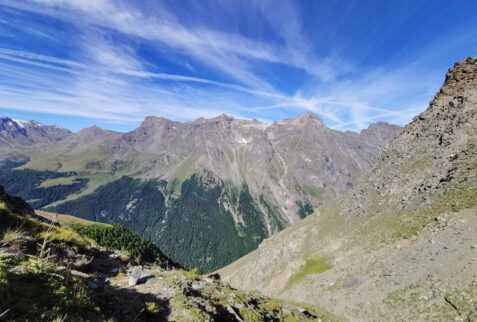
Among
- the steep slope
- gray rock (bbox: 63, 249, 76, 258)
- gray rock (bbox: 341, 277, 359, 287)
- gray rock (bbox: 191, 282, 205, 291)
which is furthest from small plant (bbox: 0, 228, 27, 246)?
gray rock (bbox: 341, 277, 359, 287)

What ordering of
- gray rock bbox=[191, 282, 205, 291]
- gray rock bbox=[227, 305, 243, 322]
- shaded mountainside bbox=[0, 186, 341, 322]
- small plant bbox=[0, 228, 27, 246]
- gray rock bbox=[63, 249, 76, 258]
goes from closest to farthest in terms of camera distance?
shaded mountainside bbox=[0, 186, 341, 322] < small plant bbox=[0, 228, 27, 246] < gray rock bbox=[227, 305, 243, 322] < gray rock bbox=[63, 249, 76, 258] < gray rock bbox=[191, 282, 205, 291]

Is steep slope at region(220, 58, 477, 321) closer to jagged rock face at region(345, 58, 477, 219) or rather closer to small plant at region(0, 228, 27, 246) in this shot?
jagged rock face at region(345, 58, 477, 219)

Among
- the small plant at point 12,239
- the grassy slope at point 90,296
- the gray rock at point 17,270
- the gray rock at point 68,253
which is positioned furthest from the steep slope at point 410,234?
the small plant at point 12,239

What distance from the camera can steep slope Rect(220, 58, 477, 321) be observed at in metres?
24.1

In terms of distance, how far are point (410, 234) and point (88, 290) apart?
4537 cm

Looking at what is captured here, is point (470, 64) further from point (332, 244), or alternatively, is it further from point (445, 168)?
point (332, 244)

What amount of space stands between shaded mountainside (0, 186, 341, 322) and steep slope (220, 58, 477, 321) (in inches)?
659

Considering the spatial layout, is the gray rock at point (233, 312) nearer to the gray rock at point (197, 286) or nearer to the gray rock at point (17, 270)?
the gray rock at point (197, 286)

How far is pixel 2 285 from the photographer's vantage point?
548 centimetres

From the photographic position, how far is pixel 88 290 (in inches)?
313

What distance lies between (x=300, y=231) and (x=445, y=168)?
4922 cm

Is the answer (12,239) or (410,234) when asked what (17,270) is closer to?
(12,239)

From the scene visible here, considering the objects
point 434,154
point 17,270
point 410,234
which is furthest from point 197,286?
point 434,154

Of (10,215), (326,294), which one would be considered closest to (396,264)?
(326,294)
